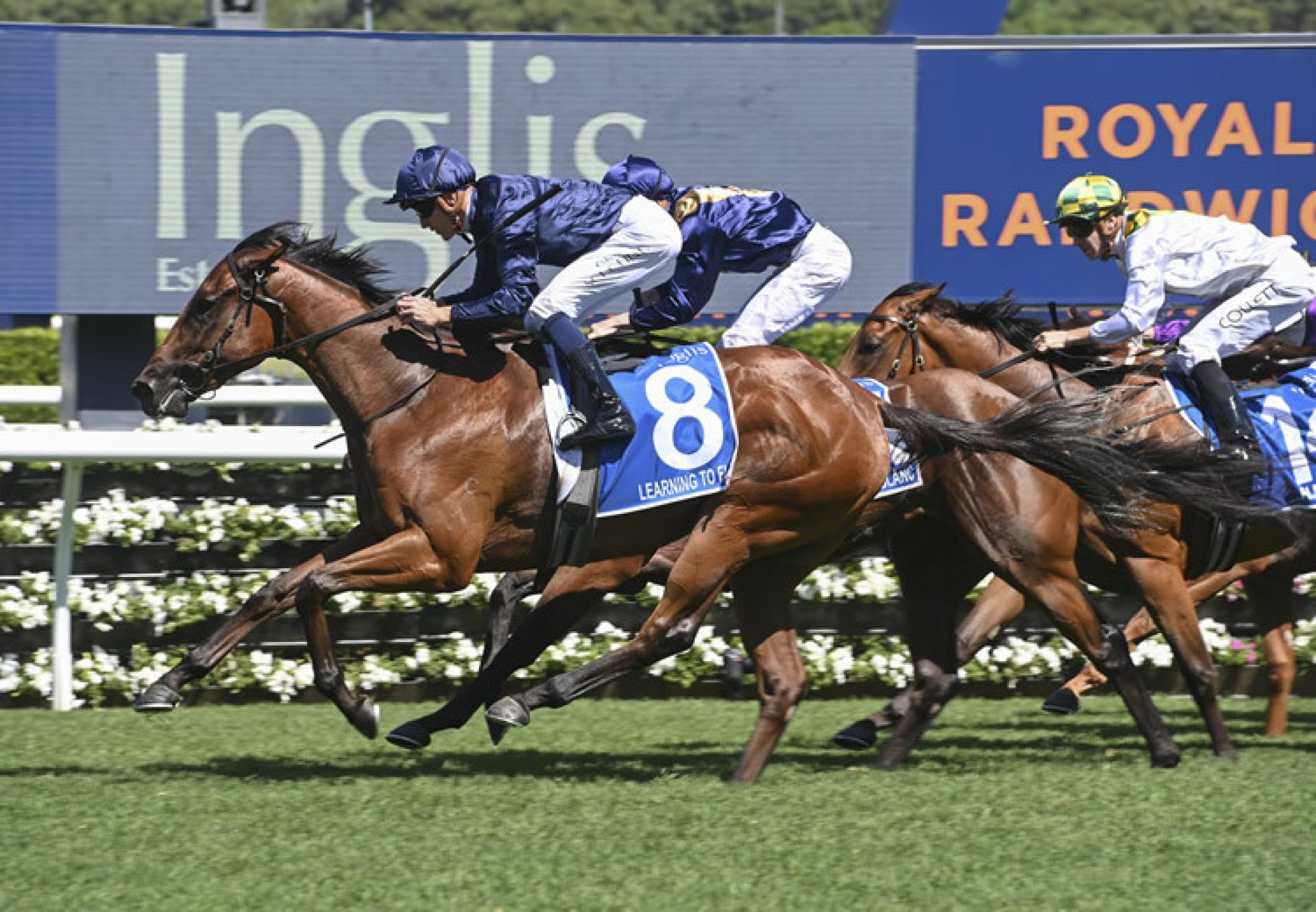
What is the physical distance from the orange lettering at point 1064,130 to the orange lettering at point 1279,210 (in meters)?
1.04

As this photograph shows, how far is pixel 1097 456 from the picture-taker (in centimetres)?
519

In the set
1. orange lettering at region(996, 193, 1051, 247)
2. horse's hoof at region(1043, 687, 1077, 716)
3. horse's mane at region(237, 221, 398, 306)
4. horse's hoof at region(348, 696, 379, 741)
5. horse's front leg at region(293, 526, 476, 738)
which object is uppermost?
orange lettering at region(996, 193, 1051, 247)

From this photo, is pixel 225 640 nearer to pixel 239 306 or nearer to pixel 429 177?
pixel 239 306

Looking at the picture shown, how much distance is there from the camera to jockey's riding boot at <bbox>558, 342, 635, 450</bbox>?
192 inches

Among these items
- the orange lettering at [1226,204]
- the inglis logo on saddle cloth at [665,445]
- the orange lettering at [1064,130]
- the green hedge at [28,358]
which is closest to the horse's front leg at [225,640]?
the inglis logo on saddle cloth at [665,445]

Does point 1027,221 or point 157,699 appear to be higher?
point 1027,221

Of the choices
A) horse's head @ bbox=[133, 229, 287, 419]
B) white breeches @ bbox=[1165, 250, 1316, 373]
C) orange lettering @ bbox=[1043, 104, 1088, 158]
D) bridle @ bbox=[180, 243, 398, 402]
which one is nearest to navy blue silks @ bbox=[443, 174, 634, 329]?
bridle @ bbox=[180, 243, 398, 402]

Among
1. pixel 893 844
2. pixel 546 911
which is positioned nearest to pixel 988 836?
pixel 893 844

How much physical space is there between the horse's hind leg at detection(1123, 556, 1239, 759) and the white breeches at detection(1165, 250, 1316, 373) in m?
0.61

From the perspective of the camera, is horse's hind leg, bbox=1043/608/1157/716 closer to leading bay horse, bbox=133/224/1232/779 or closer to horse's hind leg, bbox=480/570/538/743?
leading bay horse, bbox=133/224/1232/779

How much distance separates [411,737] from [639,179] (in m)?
1.70

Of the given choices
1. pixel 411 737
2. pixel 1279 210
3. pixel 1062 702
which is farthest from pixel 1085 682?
pixel 1279 210

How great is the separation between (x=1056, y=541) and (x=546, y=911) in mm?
2340

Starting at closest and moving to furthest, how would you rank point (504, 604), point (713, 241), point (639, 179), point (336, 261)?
point (336, 261) → point (639, 179) → point (713, 241) → point (504, 604)
